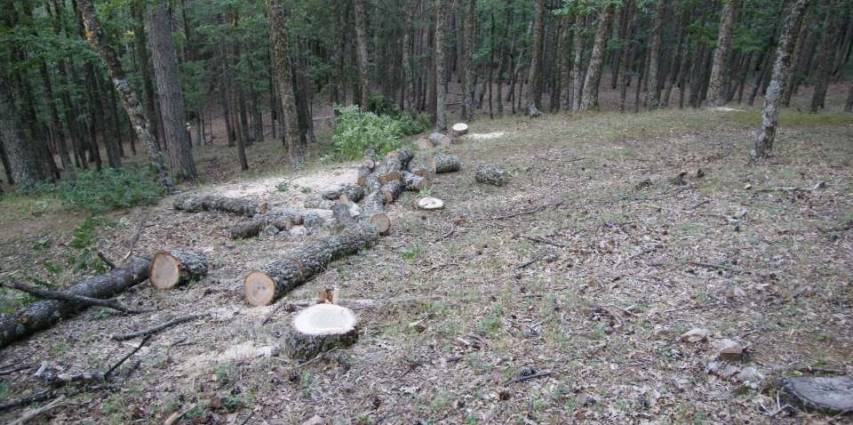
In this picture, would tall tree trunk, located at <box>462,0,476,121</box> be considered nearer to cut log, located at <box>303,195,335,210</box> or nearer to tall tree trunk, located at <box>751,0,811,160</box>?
tall tree trunk, located at <box>751,0,811,160</box>

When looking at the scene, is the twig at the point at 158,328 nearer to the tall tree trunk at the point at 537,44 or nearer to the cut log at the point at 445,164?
the cut log at the point at 445,164

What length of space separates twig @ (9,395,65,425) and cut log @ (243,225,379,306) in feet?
7.00

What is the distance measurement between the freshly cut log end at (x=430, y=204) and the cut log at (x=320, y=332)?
4356 mm

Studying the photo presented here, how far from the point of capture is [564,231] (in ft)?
24.4

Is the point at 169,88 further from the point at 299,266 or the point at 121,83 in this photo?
the point at 299,266

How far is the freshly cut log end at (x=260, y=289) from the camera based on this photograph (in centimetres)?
583

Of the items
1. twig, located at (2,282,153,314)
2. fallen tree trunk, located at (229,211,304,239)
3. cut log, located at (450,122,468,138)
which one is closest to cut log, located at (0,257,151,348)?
twig, located at (2,282,153,314)

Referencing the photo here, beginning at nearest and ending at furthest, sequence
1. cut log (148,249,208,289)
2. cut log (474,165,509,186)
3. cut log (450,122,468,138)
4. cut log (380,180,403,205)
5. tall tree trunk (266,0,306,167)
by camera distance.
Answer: cut log (148,249,208,289) < cut log (380,180,403,205) < cut log (474,165,509,186) < tall tree trunk (266,0,306,167) < cut log (450,122,468,138)

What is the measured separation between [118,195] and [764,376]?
11565 millimetres

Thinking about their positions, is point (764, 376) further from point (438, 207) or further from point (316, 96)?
point (316, 96)

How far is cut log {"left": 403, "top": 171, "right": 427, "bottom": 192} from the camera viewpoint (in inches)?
404

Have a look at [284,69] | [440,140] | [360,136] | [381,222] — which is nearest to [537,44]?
[440,140]

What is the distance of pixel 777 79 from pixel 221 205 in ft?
36.5

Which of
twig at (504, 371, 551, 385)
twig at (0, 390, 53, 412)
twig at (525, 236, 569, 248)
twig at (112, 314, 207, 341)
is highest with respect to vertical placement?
twig at (525, 236, 569, 248)
